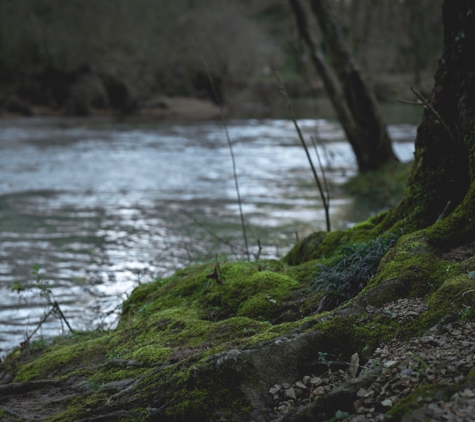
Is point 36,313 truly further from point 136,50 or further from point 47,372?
point 136,50

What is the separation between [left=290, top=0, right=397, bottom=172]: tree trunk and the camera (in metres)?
12.6

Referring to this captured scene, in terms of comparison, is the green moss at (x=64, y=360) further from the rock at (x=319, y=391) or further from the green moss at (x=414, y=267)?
the green moss at (x=414, y=267)

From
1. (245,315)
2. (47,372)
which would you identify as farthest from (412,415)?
(47,372)

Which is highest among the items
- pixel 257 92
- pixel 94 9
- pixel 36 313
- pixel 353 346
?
pixel 94 9

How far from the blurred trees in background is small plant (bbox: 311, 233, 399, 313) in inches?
839

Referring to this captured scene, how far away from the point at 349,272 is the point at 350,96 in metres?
9.64

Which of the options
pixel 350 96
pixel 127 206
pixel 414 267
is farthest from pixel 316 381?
pixel 350 96

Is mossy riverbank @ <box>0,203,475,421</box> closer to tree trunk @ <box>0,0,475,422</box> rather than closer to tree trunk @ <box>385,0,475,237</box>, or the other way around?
tree trunk @ <box>0,0,475,422</box>

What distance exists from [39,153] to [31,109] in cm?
1415

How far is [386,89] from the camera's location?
3869cm

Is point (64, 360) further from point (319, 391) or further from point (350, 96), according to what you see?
point (350, 96)

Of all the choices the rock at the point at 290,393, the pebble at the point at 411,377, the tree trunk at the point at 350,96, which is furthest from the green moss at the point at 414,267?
the tree trunk at the point at 350,96

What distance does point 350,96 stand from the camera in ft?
41.8

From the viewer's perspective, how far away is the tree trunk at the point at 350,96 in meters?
12.6
